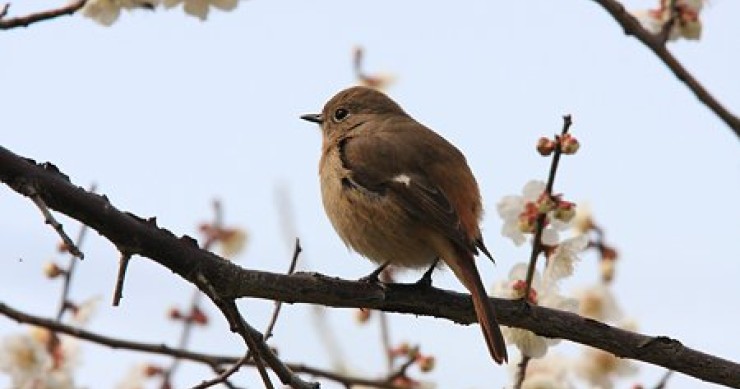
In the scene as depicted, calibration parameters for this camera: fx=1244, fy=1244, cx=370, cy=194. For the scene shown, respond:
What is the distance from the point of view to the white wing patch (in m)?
5.02

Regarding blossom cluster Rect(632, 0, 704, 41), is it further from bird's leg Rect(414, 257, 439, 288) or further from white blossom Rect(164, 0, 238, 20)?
white blossom Rect(164, 0, 238, 20)

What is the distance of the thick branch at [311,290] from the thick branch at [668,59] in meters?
0.85

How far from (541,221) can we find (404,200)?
30.7 inches

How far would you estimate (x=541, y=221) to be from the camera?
14.1 feet

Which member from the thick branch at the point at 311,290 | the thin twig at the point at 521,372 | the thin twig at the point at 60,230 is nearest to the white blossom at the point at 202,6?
the thick branch at the point at 311,290

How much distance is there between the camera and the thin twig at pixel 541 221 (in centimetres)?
399

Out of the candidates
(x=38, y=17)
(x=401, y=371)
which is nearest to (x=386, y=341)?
(x=401, y=371)

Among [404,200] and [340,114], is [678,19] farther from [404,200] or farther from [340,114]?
[340,114]

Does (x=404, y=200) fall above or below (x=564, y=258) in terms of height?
above

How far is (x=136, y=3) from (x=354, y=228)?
51.1 inches

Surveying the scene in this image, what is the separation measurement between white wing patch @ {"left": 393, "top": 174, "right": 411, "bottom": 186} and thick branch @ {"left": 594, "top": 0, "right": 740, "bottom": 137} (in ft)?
3.72

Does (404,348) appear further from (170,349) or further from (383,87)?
(383,87)

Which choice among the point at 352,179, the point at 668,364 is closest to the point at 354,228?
the point at 352,179

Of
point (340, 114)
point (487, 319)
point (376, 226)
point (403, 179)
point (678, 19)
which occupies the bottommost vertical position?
point (487, 319)
